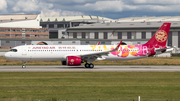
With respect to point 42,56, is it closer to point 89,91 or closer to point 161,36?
point 161,36

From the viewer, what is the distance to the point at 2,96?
63.6ft

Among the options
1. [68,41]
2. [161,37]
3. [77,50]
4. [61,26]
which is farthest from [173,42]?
[61,26]

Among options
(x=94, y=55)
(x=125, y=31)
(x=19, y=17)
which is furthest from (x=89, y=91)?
(x=19, y=17)

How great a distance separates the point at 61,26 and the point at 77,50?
12034 cm

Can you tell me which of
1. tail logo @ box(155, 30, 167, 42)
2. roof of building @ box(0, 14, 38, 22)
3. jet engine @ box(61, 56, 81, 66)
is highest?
roof of building @ box(0, 14, 38, 22)

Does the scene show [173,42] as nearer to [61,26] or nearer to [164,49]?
Answer: [164,49]

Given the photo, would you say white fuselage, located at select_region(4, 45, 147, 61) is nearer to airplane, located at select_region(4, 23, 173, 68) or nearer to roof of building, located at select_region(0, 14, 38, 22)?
airplane, located at select_region(4, 23, 173, 68)

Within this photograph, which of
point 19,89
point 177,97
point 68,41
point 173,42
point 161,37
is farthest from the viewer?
point 173,42

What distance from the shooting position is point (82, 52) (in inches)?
1807

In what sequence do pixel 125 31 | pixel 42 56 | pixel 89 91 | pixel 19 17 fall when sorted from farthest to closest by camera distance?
pixel 19 17
pixel 125 31
pixel 42 56
pixel 89 91

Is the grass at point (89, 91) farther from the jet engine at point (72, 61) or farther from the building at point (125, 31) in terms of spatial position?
the building at point (125, 31)

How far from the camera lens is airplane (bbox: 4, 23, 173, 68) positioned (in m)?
43.9

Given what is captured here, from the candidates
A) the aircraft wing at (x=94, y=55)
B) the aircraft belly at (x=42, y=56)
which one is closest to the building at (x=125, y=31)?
the aircraft wing at (x=94, y=55)

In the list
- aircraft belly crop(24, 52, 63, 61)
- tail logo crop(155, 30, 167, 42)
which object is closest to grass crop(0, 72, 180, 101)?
aircraft belly crop(24, 52, 63, 61)
